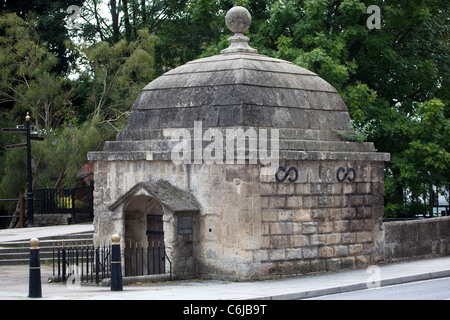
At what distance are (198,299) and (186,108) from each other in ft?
16.4

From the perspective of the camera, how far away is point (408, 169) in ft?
74.2

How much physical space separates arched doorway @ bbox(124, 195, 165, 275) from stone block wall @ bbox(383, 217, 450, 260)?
523cm

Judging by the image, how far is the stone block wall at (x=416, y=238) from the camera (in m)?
17.7

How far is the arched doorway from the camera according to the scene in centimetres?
1656

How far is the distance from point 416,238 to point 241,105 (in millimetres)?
6259

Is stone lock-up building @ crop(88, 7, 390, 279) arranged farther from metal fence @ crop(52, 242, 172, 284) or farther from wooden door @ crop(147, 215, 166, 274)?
metal fence @ crop(52, 242, 172, 284)

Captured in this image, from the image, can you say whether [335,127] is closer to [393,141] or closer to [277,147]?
[277,147]

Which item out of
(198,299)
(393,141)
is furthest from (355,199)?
(393,141)

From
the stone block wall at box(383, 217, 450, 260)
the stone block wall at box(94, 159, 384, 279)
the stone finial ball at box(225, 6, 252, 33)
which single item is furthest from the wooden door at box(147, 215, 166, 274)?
the stone block wall at box(383, 217, 450, 260)

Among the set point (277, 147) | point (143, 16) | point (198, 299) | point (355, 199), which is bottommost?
point (198, 299)

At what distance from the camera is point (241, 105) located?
1518 centimetres

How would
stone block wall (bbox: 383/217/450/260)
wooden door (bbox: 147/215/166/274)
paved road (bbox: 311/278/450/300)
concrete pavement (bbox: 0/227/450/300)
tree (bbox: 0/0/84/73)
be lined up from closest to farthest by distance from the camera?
concrete pavement (bbox: 0/227/450/300)
paved road (bbox: 311/278/450/300)
wooden door (bbox: 147/215/166/274)
stone block wall (bbox: 383/217/450/260)
tree (bbox: 0/0/84/73)

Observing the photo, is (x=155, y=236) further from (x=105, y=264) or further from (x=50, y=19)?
(x=50, y=19)

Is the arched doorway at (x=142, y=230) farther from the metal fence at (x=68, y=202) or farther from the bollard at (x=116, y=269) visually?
the metal fence at (x=68, y=202)
